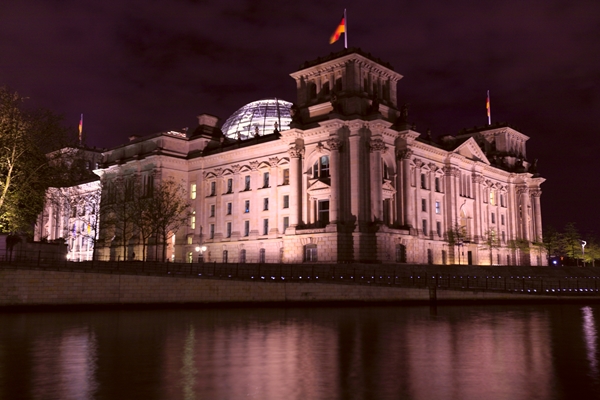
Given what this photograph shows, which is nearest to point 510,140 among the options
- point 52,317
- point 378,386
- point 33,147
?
point 33,147

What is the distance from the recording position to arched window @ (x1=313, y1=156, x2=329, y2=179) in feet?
235

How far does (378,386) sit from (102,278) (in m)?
29.4

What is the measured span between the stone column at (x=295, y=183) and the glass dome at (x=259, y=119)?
29377 mm

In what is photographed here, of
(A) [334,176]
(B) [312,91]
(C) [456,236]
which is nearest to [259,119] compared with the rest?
(B) [312,91]

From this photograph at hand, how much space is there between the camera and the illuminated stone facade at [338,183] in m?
68.1

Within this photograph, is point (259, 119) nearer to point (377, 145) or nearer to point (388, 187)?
point (377, 145)

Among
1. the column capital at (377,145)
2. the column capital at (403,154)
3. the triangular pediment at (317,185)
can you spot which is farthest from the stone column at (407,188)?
the triangular pediment at (317,185)

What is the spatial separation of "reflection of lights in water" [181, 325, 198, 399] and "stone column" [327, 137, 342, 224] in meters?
49.2

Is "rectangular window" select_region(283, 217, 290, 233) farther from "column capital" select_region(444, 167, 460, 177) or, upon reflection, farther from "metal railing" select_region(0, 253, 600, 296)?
"column capital" select_region(444, 167, 460, 177)

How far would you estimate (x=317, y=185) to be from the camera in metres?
70.8

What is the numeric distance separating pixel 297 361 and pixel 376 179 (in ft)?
179

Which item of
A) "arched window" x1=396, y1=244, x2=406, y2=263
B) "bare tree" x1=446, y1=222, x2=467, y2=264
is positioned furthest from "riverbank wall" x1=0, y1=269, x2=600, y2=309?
"bare tree" x1=446, y1=222, x2=467, y2=264

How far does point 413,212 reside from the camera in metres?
76.5

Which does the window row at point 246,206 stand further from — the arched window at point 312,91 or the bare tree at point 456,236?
the bare tree at point 456,236
